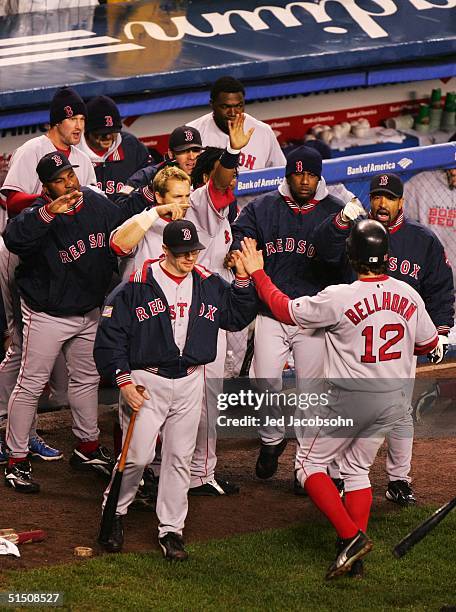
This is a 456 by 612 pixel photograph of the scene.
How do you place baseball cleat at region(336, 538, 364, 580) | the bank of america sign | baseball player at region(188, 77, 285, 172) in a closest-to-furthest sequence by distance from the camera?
1. baseball cleat at region(336, 538, 364, 580)
2. baseball player at region(188, 77, 285, 172)
3. the bank of america sign

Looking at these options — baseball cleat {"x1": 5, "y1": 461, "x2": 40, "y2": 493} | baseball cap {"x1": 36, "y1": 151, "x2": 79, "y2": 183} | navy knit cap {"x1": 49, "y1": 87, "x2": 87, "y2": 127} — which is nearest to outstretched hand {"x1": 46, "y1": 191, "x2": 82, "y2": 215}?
baseball cap {"x1": 36, "y1": 151, "x2": 79, "y2": 183}

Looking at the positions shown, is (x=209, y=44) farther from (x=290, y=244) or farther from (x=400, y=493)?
(x=400, y=493)

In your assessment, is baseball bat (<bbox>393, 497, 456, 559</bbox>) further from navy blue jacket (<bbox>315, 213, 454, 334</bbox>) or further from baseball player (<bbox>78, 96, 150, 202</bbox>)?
baseball player (<bbox>78, 96, 150, 202</bbox>)

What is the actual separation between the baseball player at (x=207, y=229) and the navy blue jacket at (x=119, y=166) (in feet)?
3.05

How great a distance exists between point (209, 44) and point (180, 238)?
4.82 m

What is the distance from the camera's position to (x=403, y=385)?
627 centimetres

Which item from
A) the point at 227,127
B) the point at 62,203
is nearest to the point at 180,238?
the point at 62,203

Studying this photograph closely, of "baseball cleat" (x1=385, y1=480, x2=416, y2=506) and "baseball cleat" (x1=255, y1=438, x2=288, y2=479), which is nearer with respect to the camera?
"baseball cleat" (x1=385, y1=480, x2=416, y2=506)

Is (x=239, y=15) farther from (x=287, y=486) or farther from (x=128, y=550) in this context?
(x=128, y=550)

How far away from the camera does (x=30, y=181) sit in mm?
7359

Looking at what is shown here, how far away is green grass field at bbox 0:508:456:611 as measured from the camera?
19.2 ft

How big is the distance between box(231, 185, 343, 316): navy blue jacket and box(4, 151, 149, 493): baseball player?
65 cm

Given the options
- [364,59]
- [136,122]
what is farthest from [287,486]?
[364,59]

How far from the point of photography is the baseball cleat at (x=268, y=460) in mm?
Result: 7293
